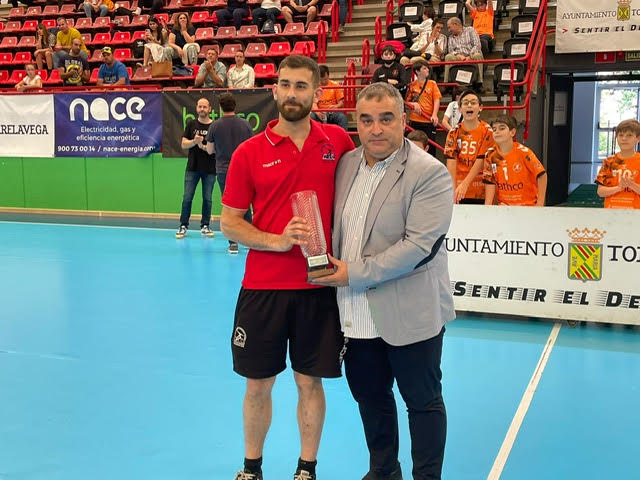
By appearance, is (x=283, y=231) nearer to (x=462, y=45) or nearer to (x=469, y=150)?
(x=469, y=150)

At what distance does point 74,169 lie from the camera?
50.6 feet

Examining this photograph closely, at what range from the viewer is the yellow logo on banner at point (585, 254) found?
629 cm

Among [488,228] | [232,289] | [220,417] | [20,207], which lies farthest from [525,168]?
[20,207]

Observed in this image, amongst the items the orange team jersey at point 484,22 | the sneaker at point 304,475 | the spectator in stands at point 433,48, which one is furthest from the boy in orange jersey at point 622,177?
the orange team jersey at point 484,22

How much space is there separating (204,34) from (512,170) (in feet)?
41.8

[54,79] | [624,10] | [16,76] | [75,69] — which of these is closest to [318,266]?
[624,10]

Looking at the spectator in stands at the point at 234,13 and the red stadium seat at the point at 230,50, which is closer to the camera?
the red stadium seat at the point at 230,50

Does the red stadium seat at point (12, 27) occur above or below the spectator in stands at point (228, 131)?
Result: above

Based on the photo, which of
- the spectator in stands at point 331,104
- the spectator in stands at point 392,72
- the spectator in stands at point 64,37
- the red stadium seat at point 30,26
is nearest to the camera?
the spectator in stands at point 392,72

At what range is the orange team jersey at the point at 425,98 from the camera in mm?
11984

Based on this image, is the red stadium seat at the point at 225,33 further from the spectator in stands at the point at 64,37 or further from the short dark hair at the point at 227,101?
the short dark hair at the point at 227,101

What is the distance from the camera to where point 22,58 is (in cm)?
1958

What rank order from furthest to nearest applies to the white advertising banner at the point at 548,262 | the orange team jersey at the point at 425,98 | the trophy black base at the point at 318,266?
the orange team jersey at the point at 425,98 → the white advertising banner at the point at 548,262 → the trophy black base at the point at 318,266

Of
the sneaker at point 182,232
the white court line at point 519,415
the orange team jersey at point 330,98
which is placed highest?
the orange team jersey at point 330,98
